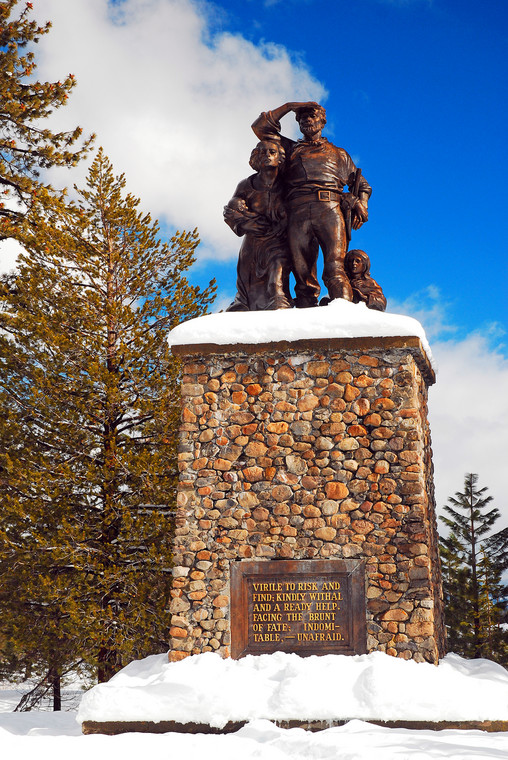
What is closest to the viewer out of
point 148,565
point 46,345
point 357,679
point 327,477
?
point 357,679

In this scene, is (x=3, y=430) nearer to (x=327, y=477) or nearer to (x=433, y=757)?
(x=327, y=477)

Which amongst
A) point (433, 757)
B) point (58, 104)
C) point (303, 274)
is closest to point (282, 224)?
point (303, 274)

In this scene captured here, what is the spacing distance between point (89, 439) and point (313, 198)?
19.2ft

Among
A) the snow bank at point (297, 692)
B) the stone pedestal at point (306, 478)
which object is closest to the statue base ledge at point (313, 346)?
the stone pedestal at point (306, 478)

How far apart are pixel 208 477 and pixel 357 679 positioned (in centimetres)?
229

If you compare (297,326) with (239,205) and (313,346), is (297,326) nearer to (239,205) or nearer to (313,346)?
(313,346)

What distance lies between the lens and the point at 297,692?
21.2 ft

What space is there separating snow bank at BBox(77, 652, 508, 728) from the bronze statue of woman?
3.70 m

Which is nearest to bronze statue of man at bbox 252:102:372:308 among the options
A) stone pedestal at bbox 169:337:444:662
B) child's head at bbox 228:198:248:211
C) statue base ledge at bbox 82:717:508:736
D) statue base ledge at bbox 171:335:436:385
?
child's head at bbox 228:198:248:211

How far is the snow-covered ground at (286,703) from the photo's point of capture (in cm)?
573

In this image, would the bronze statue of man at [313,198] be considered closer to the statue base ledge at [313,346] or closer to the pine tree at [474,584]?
the statue base ledge at [313,346]

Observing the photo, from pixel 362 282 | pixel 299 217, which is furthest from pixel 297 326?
pixel 299 217

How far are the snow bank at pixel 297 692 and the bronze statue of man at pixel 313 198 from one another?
148 inches

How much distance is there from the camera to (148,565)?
38.9 feet
